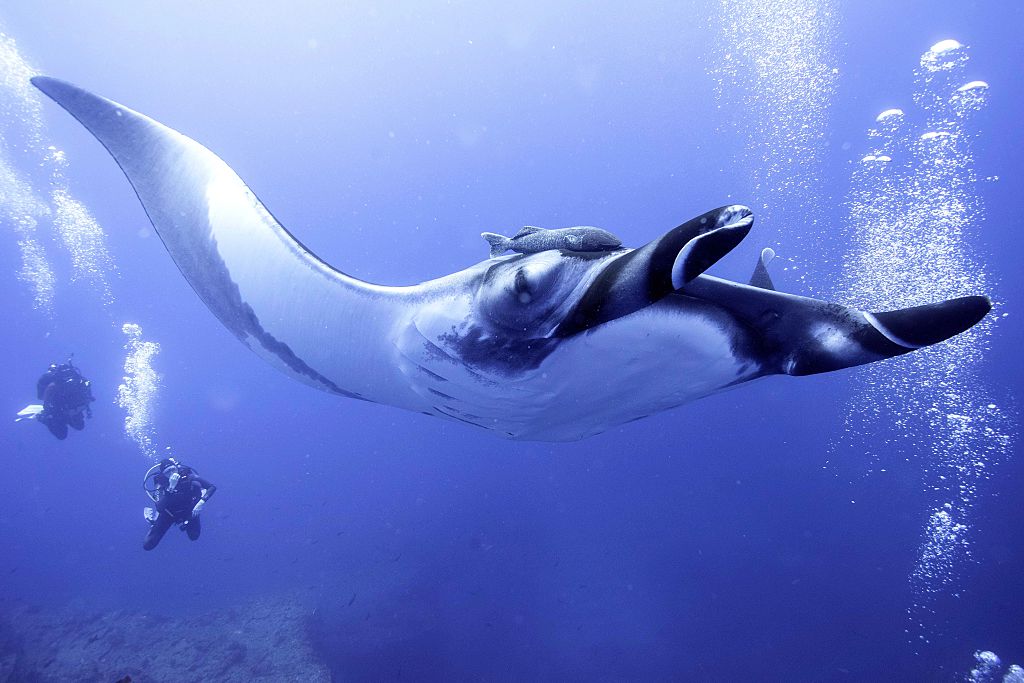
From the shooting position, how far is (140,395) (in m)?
48.9

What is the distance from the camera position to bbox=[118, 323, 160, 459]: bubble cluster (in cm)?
4434

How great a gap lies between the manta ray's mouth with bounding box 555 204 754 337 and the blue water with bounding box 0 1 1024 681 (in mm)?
10970

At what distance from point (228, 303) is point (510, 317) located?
143 cm

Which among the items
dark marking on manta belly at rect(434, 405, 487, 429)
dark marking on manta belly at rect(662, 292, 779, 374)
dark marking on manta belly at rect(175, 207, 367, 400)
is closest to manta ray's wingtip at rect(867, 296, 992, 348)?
dark marking on manta belly at rect(662, 292, 779, 374)

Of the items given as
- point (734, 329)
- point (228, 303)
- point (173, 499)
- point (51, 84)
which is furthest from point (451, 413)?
point (173, 499)

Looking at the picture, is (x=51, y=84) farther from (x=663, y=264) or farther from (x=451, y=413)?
(x=663, y=264)

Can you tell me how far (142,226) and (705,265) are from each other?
39825 millimetres

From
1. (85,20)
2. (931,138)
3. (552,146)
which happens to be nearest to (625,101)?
(552,146)

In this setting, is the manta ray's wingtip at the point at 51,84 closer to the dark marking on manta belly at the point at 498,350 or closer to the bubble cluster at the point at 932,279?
the dark marking on manta belly at the point at 498,350

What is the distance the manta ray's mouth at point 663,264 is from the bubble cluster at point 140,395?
51.0m

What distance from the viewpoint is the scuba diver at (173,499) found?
352 inches

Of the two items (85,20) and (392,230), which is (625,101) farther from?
(85,20)

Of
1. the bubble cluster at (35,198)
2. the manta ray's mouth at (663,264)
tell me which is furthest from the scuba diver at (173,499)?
the bubble cluster at (35,198)

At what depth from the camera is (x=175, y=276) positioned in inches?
1355
